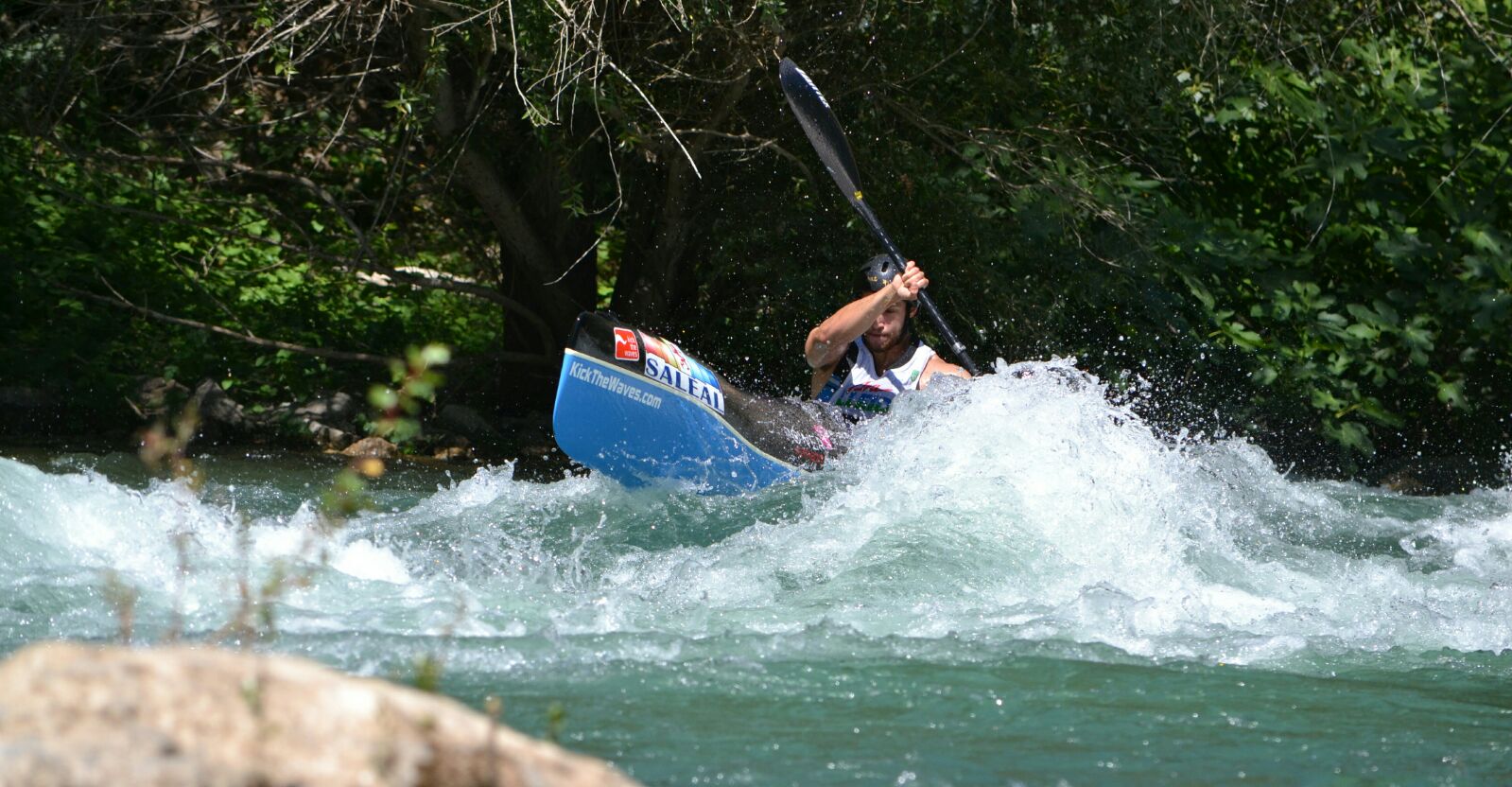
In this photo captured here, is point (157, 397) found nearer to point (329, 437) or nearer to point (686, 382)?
point (329, 437)

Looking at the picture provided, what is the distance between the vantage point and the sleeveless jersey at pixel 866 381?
6.10m

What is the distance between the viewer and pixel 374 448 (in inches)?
321

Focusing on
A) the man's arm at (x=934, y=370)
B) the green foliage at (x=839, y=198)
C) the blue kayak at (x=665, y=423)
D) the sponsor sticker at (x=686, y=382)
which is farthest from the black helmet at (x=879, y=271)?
the green foliage at (x=839, y=198)

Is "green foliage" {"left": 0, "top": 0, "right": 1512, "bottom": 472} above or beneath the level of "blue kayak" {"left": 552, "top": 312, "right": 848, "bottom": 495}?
above

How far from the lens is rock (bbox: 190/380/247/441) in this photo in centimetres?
813

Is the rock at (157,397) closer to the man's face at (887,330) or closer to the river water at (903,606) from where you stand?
the river water at (903,606)

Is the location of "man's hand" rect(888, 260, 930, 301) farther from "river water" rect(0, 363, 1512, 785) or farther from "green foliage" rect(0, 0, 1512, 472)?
"green foliage" rect(0, 0, 1512, 472)

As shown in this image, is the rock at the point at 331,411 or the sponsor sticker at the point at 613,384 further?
the rock at the point at 331,411

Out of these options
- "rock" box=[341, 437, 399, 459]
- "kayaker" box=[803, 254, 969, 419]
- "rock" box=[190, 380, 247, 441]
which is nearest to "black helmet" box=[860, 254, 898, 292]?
"kayaker" box=[803, 254, 969, 419]

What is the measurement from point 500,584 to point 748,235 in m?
3.99

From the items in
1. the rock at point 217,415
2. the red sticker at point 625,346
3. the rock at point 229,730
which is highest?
the rock at point 217,415

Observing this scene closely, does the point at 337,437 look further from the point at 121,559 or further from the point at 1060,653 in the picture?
the point at 1060,653

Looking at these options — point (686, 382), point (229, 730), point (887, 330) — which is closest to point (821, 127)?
point (887, 330)

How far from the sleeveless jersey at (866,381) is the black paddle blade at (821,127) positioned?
83 cm
